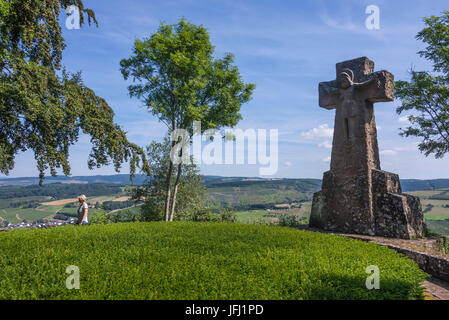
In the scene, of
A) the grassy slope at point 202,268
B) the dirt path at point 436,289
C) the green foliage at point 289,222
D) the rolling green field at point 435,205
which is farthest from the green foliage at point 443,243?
the rolling green field at point 435,205

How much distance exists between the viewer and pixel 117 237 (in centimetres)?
659

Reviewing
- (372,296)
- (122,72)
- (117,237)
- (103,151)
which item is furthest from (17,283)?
(122,72)

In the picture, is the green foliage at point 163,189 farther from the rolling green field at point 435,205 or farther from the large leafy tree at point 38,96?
the rolling green field at point 435,205

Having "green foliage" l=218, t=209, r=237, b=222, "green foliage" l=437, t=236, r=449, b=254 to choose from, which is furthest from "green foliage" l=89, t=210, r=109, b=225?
"green foliage" l=437, t=236, r=449, b=254

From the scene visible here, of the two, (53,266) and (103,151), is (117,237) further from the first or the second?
(103,151)

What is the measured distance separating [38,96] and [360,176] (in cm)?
1099

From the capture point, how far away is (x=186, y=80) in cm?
1316

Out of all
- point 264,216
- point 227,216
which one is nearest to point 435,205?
point 264,216

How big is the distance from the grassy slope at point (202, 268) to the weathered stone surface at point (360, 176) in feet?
9.01

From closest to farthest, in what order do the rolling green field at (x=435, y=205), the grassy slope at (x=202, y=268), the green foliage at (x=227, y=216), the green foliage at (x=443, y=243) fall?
the grassy slope at (x=202, y=268) < the green foliage at (x=443, y=243) < the green foliage at (x=227, y=216) < the rolling green field at (x=435, y=205)

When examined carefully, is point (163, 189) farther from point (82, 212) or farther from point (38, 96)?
point (38, 96)

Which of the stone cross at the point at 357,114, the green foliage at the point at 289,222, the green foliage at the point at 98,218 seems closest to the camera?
the stone cross at the point at 357,114

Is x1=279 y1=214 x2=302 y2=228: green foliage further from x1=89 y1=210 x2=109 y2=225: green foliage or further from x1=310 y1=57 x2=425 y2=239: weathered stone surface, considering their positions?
x1=89 y1=210 x2=109 y2=225: green foliage

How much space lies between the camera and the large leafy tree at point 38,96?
25.8 ft
